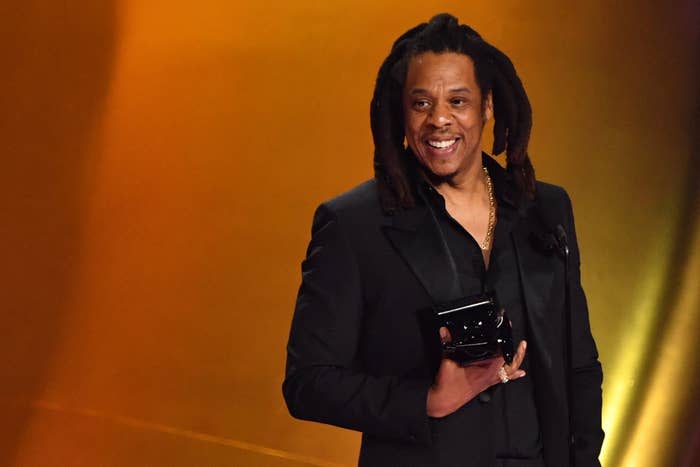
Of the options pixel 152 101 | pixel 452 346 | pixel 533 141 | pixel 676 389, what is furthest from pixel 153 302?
pixel 452 346

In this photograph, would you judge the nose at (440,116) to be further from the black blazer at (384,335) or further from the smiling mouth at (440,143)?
the black blazer at (384,335)

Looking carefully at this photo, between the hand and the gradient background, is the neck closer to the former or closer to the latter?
the hand

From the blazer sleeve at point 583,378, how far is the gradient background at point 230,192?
0.93 metres

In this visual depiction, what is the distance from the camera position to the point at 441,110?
1.71 metres

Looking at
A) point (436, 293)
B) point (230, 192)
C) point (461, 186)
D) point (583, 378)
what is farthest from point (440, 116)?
point (230, 192)

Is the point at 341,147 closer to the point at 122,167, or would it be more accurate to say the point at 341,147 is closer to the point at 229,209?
the point at 229,209

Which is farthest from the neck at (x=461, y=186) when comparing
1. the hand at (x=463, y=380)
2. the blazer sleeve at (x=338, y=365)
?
the hand at (x=463, y=380)

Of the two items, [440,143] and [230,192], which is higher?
[440,143]

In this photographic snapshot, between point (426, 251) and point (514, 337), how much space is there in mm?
193

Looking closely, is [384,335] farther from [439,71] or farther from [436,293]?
[439,71]

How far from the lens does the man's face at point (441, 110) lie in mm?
1715

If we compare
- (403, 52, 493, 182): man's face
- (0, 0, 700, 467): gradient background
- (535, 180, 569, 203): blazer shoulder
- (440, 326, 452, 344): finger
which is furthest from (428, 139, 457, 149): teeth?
(0, 0, 700, 467): gradient background

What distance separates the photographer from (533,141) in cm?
282

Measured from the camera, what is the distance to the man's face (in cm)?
171
